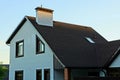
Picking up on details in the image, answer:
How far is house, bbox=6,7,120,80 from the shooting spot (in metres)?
22.2

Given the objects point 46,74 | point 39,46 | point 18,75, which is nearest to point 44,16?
point 39,46

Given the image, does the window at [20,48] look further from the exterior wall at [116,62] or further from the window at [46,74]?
the exterior wall at [116,62]

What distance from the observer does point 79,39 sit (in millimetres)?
26156

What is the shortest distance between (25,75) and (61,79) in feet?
14.3

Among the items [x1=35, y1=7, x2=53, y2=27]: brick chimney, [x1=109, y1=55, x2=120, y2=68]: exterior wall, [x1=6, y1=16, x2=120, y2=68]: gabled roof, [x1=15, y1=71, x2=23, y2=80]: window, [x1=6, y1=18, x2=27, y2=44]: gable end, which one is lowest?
[x1=15, y1=71, x2=23, y2=80]: window

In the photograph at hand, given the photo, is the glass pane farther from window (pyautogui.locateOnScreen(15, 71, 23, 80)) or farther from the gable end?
window (pyautogui.locateOnScreen(15, 71, 23, 80))

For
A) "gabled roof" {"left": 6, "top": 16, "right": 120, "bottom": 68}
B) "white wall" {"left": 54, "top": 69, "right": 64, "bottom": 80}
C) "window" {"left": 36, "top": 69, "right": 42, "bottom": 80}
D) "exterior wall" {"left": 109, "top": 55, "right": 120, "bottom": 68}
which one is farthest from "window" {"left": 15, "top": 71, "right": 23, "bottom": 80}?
"exterior wall" {"left": 109, "top": 55, "right": 120, "bottom": 68}

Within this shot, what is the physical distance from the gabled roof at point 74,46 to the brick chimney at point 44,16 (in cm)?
44

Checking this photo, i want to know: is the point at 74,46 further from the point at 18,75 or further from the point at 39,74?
the point at 18,75

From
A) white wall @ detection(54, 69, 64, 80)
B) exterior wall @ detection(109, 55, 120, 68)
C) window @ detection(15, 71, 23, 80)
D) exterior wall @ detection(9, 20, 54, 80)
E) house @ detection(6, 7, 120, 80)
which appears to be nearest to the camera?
exterior wall @ detection(109, 55, 120, 68)

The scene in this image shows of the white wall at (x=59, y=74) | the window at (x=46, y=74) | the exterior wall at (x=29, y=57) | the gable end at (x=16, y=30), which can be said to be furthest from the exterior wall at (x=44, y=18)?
the white wall at (x=59, y=74)

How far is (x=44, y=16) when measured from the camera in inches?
1046

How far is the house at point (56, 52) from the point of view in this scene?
872 inches

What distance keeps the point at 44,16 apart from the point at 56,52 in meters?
5.15
